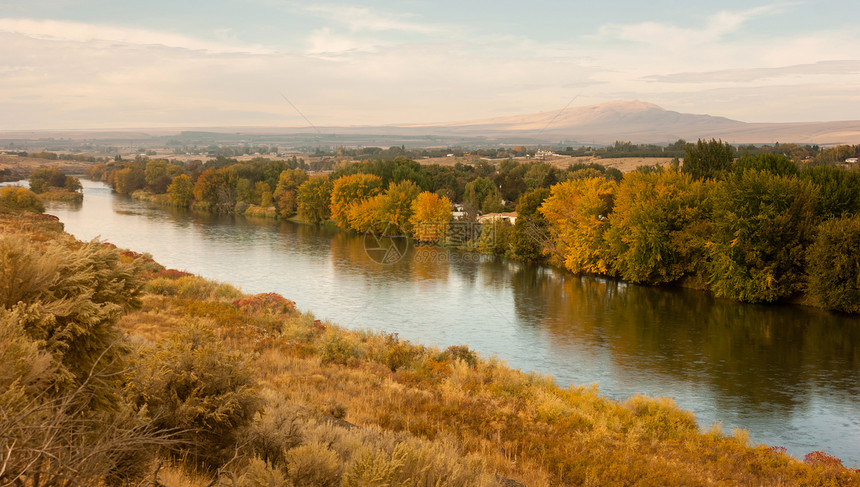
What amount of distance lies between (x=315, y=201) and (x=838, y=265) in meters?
59.1

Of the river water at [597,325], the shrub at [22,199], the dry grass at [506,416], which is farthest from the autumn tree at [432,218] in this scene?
the dry grass at [506,416]

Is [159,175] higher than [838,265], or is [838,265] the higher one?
[159,175]

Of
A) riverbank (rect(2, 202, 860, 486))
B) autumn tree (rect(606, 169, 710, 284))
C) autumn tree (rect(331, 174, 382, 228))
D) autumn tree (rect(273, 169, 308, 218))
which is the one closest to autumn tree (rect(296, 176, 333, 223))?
autumn tree (rect(331, 174, 382, 228))

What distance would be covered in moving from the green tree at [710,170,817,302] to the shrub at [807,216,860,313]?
68.0 inches

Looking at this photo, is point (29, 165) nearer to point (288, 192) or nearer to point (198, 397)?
point (288, 192)

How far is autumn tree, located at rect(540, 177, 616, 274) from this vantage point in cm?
4575

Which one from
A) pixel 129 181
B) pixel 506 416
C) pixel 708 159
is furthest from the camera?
pixel 129 181

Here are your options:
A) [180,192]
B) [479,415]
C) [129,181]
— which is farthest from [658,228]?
[129,181]

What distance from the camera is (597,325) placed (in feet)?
102

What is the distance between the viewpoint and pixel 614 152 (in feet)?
400

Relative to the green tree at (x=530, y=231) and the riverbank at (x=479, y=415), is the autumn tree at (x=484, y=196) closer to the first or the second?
the green tree at (x=530, y=231)

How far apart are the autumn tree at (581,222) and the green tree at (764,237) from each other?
899 centimetres

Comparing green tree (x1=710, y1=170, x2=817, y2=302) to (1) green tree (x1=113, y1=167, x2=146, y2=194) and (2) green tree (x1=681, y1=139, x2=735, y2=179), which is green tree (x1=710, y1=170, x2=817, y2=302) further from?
(1) green tree (x1=113, y1=167, x2=146, y2=194)

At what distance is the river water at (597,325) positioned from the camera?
820 inches
